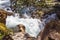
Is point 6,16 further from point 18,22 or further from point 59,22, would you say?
point 59,22

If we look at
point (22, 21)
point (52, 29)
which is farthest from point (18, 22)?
point (52, 29)

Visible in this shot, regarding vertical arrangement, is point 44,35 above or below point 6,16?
below

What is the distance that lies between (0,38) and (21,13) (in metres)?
0.40

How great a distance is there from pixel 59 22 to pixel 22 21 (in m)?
0.44

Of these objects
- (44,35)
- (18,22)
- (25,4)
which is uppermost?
(25,4)

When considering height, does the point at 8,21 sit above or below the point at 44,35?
above

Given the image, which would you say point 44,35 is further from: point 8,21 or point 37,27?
point 8,21

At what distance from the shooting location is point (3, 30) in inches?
94.7

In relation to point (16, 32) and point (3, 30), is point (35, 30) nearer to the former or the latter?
point (16, 32)

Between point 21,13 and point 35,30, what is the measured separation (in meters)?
0.27

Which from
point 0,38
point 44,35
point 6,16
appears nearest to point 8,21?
point 6,16

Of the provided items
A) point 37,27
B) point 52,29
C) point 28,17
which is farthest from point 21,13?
point 52,29

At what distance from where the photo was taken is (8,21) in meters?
2.47

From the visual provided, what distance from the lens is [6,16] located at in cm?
247
